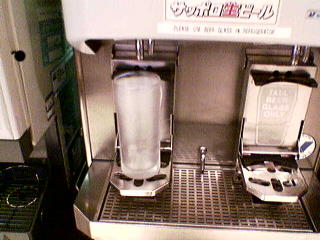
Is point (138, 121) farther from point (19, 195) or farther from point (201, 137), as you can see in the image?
point (19, 195)

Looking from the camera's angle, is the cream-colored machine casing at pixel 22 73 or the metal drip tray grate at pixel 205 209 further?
the metal drip tray grate at pixel 205 209

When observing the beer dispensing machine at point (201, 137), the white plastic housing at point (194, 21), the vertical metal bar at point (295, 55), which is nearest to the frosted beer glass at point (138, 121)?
the beer dispensing machine at point (201, 137)

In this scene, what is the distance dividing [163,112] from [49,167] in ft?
1.32

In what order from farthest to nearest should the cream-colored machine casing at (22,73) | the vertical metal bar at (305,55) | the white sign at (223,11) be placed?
the vertical metal bar at (305,55), the cream-colored machine casing at (22,73), the white sign at (223,11)

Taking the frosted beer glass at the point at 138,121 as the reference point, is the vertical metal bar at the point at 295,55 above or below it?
above

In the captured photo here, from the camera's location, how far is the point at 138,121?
2.35 feet

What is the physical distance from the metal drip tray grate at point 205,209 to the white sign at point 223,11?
0.42 meters

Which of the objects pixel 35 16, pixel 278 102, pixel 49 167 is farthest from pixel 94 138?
pixel 278 102

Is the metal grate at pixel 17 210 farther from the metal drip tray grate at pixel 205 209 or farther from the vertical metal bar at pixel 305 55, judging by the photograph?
the vertical metal bar at pixel 305 55

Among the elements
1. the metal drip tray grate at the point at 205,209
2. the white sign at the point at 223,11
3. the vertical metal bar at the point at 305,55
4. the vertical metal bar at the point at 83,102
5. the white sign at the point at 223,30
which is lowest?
the metal drip tray grate at the point at 205,209

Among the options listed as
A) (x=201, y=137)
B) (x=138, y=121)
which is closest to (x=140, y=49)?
(x=138, y=121)

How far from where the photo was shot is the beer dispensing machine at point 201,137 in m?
0.74

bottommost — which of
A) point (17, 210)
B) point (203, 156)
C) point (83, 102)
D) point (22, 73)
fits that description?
point (17, 210)

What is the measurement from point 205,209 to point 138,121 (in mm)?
253
